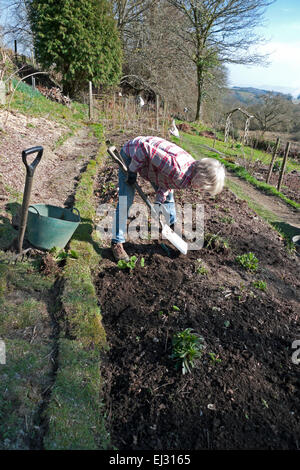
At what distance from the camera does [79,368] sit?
206 cm

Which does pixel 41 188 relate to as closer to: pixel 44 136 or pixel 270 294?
pixel 44 136

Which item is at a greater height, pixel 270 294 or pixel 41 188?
pixel 41 188

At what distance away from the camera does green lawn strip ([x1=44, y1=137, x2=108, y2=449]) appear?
1699 millimetres

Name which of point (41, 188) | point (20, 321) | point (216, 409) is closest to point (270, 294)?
point (216, 409)

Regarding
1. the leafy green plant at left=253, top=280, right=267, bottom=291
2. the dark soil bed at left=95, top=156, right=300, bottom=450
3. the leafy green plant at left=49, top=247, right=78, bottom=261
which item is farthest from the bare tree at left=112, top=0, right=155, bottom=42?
the leafy green plant at left=253, top=280, right=267, bottom=291

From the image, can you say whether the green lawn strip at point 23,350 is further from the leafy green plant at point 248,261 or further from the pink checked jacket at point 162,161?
the leafy green plant at point 248,261

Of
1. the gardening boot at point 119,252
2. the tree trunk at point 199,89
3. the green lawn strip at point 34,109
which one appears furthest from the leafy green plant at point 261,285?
the tree trunk at point 199,89

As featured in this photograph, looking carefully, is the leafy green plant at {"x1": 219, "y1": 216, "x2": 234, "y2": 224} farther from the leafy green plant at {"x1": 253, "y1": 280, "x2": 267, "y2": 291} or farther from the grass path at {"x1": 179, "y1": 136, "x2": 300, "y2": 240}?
the leafy green plant at {"x1": 253, "y1": 280, "x2": 267, "y2": 291}

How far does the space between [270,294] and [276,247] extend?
1286 millimetres

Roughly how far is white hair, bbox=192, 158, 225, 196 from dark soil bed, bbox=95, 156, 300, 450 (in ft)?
3.09

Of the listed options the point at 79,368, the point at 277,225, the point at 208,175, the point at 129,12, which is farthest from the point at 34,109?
the point at 129,12

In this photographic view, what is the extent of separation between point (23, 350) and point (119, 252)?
1.47 metres

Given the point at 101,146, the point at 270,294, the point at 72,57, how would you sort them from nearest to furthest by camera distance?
the point at 270,294 → the point at 101,146 → the point at 72,57

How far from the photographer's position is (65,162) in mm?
6250
